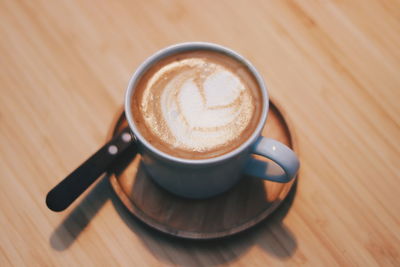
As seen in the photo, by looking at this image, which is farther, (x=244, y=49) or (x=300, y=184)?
(x=244, y=49)

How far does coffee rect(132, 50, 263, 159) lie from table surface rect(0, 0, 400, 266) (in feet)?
0.46

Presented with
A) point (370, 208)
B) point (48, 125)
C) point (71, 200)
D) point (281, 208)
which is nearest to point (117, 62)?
point (48, 125)

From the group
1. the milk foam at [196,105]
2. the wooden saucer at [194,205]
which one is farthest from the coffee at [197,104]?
the wooden saucer at [194,205]

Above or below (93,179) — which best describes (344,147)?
above

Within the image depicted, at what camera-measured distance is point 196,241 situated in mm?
593

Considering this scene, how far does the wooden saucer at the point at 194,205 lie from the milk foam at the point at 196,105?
0.36ft

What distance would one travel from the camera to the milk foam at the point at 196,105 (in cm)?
57

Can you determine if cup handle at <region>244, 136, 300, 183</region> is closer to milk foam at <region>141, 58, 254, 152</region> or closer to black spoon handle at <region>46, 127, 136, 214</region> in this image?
milk foam at <region>141, 58, 254, 152</region>

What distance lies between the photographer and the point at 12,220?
0.63m

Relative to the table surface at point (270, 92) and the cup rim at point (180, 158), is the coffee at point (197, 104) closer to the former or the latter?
the cup rim at point (180, 158)

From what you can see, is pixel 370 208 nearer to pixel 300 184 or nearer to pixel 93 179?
pixel 300 184

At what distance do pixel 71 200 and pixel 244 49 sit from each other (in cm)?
42

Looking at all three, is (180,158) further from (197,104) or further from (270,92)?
(270,92)

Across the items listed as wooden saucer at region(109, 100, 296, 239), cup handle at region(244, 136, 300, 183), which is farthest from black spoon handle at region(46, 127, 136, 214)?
cup handle at region(244, 136, 300, 183)
